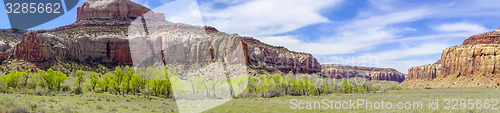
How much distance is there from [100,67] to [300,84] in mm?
57726

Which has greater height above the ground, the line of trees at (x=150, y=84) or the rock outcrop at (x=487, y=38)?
the rock outcrop at (x=487, y=38)

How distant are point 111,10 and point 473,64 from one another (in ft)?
437

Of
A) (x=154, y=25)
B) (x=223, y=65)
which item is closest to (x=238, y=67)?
(x=223, y=65)

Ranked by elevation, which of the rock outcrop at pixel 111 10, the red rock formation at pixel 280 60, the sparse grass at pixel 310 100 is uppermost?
the rock outcrop at pixel 111 10

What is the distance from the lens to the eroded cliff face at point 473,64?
94812 millimetres

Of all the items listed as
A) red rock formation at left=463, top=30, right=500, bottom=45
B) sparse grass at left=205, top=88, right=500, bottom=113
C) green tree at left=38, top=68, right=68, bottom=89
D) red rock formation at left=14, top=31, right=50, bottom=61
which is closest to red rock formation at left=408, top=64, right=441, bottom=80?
red rock formation at left=463, top=30, right=500, bottom=45

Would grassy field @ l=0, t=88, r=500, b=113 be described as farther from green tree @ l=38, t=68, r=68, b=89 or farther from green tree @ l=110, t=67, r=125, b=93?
green tree @ l=38, t=68, r=68, b=89

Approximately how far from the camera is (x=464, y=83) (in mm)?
96688

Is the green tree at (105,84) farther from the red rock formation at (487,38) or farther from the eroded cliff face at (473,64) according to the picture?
the red rock formation at (487,38)

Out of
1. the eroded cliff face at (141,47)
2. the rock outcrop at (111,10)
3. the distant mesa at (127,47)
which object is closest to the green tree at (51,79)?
the distant mesa at (127,47)

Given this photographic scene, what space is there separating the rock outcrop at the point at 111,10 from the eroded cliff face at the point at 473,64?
107640mm

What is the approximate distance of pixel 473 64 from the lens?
102312 mm

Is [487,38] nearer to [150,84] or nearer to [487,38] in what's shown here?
[487,38]

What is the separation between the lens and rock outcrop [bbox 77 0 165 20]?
430ft
